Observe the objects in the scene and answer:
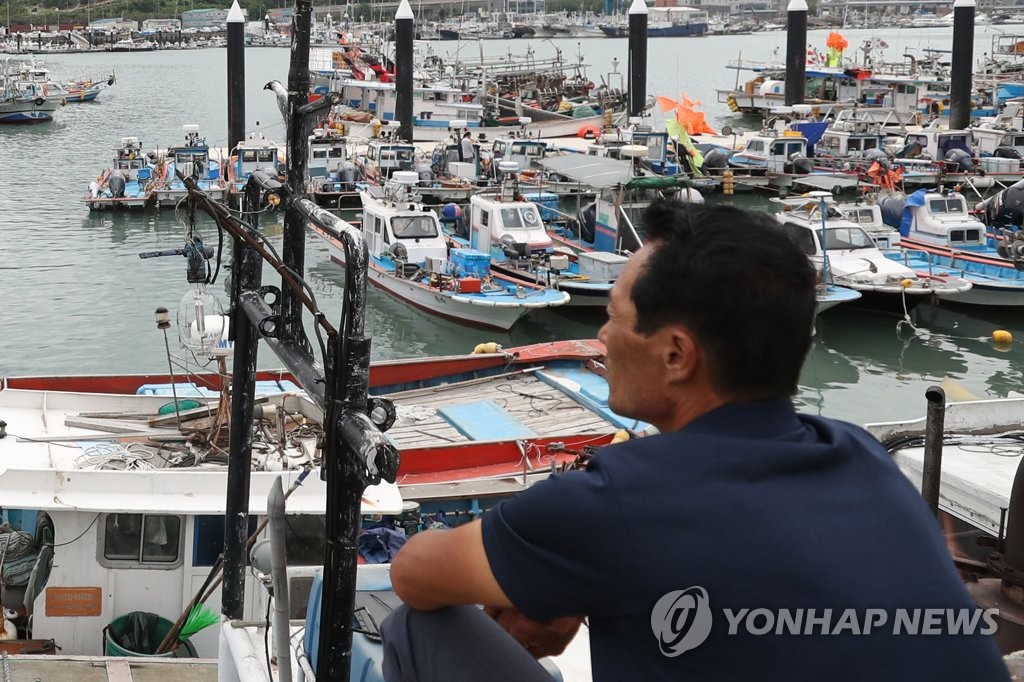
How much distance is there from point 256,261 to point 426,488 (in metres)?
5.26

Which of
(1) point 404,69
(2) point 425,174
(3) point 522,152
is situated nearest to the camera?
(2) point 425,174

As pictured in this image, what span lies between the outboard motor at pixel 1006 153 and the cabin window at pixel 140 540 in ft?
114

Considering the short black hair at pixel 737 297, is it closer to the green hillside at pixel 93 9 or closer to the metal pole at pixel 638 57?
the metal pole at pixel 638 57

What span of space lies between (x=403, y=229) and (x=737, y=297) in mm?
20589

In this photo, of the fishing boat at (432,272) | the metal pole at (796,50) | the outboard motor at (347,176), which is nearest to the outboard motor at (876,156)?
the metal pole at (796,50)

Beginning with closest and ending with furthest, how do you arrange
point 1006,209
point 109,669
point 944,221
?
point 109,669 < point 944,221 < point 1006,209

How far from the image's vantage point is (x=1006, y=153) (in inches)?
1524

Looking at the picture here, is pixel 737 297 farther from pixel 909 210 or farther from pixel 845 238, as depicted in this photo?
pixel 909 210

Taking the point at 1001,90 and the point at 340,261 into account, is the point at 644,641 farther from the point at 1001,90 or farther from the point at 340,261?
the point at 1001,90

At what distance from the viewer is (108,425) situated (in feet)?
36.7

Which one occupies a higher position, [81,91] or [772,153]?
[81,91]

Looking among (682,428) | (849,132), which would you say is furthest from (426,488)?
(849,132)

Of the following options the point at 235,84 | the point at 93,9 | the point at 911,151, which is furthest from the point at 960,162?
the point at 93,9

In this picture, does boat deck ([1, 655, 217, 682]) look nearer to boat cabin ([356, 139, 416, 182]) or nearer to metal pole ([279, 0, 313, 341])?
metal pole ([279, 0, 313, 341])
